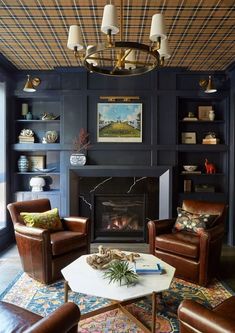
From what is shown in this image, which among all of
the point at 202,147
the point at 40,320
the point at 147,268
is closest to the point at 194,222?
the point at 147,268

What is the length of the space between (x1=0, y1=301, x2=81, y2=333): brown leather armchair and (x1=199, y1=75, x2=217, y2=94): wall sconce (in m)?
3.63

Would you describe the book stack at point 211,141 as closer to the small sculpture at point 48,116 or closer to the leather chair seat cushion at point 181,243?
the leather chair seat cushion at point 181,243

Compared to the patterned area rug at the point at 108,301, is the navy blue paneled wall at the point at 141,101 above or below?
above

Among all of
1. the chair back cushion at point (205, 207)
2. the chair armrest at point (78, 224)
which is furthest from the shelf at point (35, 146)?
the chair back cushion at point (205, 207)

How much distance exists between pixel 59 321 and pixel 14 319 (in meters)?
0.37

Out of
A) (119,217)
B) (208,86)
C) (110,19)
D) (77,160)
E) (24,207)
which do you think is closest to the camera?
(110,19)

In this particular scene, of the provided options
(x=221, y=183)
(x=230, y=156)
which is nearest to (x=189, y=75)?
(x=230, y=156)

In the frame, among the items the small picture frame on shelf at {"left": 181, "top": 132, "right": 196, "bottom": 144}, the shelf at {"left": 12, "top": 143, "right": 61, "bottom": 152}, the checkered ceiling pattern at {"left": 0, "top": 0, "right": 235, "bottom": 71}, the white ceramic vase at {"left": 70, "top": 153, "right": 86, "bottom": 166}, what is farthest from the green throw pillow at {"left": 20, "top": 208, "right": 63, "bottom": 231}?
the small picture frame on shelf at {"left": 181, "top": 132, "right": 196, "bottom": 144}

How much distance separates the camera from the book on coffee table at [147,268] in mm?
2512

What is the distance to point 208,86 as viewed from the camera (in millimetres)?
4250

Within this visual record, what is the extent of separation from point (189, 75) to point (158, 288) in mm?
3591

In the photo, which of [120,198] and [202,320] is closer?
[202,320]

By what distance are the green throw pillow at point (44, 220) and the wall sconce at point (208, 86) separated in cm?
284

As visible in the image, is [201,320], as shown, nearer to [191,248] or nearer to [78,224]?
[191,248]
